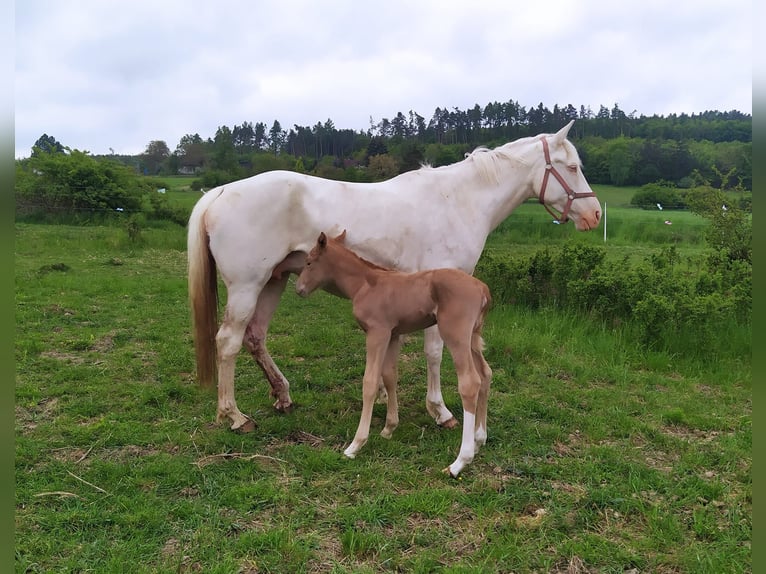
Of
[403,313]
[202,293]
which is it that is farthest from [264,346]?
[403,313]

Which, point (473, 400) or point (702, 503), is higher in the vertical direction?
point (473, 400)

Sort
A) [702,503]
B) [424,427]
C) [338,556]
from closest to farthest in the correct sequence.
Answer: [338,556], [702,503], [424,427]

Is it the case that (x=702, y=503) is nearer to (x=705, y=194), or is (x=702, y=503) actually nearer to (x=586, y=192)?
(x=586, y=192)

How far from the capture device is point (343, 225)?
13.1 ft

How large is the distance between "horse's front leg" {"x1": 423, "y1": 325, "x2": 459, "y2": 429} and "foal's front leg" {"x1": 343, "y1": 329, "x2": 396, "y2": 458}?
69cm

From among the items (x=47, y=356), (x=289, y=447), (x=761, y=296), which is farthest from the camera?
(x=47, y=356)

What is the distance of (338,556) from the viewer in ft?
8.22

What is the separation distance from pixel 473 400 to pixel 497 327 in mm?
3457

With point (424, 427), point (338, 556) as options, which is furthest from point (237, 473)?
point (424, 427)

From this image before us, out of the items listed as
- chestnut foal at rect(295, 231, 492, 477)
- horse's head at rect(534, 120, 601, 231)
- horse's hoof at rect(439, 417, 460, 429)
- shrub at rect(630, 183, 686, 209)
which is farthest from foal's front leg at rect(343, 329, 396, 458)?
shrub at rect(630, 183, 686, 209)

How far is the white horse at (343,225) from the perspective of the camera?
3916mm

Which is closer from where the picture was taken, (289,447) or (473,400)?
(473,400)

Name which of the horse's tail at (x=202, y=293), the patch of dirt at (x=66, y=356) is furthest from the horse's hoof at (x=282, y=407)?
the patch of dirt at (x=66, y=356)

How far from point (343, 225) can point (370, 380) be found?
1283 mm
